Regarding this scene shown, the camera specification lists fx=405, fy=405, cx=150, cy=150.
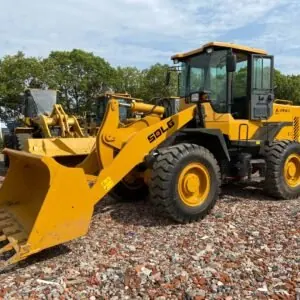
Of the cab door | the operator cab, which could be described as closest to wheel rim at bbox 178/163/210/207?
the operator cab

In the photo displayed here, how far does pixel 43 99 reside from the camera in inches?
590

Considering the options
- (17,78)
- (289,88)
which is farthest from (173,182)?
(289,88)

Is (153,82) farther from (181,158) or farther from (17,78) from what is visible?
(181,158)

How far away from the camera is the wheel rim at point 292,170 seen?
23.2 feet

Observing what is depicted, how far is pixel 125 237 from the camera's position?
5152mm

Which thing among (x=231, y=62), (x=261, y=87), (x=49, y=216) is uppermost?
(x=231, y=62)

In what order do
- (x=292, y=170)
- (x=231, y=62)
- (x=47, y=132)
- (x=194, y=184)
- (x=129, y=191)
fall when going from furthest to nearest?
(x=47, y=132)
(x=292, y=170)
(x=129, y=191)
(x=231, y=62)
(x=194, y=184)

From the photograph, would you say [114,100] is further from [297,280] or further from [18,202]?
[297,280]

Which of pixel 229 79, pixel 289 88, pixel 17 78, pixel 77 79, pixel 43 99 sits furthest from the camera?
pixel 289 88

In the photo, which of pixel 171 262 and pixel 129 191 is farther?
pixel 129 191

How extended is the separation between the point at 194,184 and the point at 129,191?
5.30 ft

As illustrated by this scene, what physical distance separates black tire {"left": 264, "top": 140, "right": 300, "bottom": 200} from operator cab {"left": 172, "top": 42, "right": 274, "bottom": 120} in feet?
2.24

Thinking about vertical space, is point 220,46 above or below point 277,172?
above

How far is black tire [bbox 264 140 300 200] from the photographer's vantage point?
6.81 m
